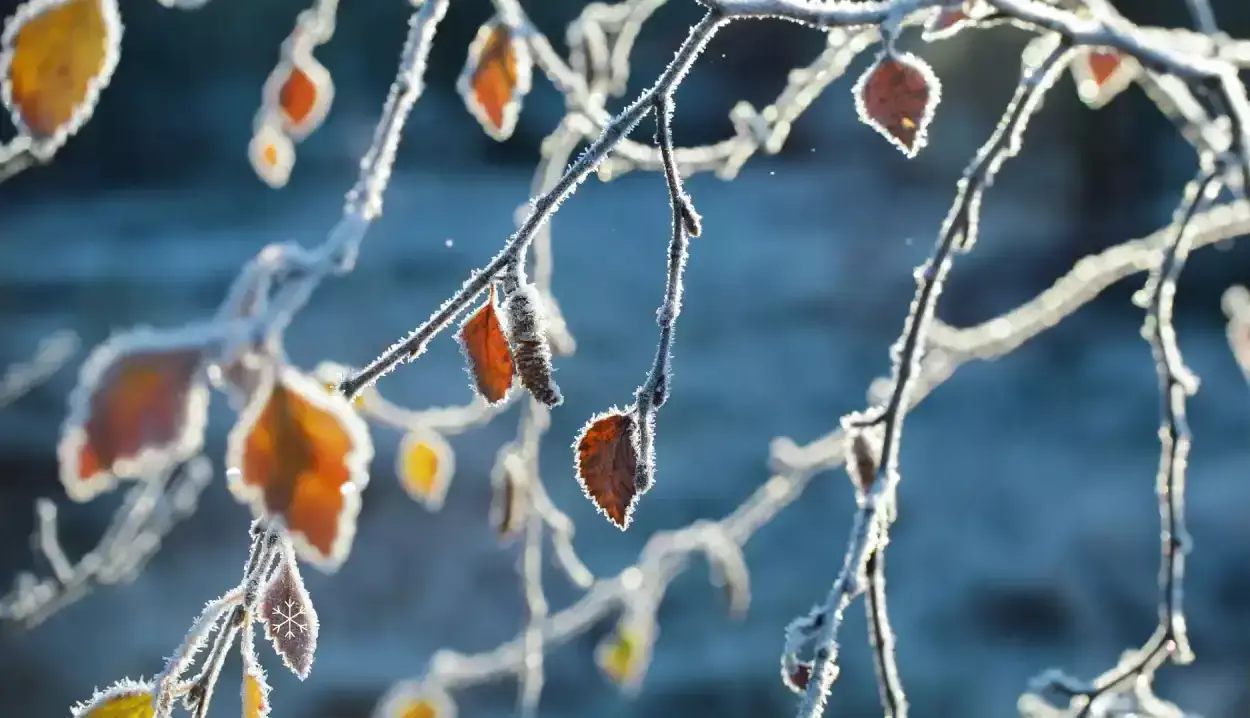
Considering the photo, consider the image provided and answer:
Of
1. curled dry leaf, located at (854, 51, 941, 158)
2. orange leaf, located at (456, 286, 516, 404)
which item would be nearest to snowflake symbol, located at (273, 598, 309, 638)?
orange leaf, located at (456, 286, 516, 404)

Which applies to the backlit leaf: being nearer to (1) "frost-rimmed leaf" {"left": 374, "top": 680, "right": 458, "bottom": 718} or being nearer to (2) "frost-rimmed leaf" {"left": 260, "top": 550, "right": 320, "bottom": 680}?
(1) "frost-rimmed leaf" {"left": 374, "top": 680, "right": 458, "bottom": 718}

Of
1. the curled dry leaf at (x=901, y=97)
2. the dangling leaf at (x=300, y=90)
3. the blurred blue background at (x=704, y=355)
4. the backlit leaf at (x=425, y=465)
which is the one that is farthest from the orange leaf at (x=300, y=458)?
the blurred blue background at (x=704, y=355)

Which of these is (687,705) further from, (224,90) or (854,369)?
(224,90)

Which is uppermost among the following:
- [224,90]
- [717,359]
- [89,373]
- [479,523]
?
[224,90]

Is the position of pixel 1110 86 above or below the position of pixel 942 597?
below

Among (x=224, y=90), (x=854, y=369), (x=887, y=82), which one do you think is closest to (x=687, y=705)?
(x=854, y=369)

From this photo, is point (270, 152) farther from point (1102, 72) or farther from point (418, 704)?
point (1102, 72)

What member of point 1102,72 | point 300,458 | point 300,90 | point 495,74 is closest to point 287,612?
point 300,458
